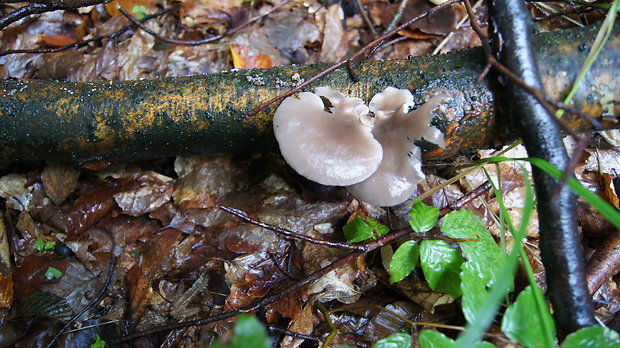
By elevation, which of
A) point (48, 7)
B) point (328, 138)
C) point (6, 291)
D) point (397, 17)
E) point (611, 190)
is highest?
point (48, 7)

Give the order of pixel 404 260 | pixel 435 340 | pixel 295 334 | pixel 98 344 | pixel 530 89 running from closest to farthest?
pixel 435 340 < pixel 530 89 < pixel 404 260 < pixel 295 334 < pixel 98 344

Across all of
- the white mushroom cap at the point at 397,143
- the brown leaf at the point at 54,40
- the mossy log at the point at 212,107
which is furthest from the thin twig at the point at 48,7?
the white mushroom cap at the point at 397,143

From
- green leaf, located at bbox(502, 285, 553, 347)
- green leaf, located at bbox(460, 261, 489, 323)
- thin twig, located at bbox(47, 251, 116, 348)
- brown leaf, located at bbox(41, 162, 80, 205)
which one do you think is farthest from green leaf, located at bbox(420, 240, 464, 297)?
brown leaf, located at bbox(41, 162, 80, 205)

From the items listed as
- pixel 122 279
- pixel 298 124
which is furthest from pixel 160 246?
pixel 298 124

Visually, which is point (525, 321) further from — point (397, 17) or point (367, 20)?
point (367, 20)

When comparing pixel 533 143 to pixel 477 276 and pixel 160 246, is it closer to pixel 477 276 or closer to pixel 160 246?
pixel 477 276

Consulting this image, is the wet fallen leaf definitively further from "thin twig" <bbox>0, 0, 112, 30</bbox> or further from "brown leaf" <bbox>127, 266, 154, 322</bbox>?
"brown leaf" <bbox>127, 266, 154, 322</bbox>

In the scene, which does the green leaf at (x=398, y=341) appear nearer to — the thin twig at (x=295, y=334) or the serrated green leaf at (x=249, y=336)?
the thin twig at (x=295, y=334)

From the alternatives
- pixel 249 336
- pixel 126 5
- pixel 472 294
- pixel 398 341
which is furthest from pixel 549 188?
pixel 126 5
